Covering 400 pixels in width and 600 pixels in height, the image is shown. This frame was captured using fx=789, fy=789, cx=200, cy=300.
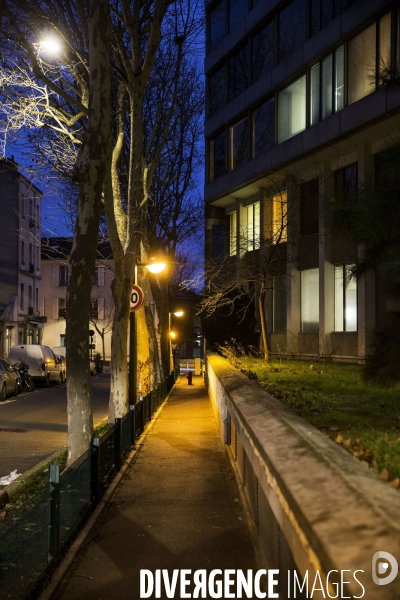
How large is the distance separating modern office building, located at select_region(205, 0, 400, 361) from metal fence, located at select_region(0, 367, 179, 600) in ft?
46.0

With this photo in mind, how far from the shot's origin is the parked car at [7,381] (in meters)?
27.6

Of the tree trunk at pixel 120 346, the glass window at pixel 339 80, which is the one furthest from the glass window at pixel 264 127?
the tree trunk at pixel 120 346

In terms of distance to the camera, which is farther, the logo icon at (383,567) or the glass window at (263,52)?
the glass window at (263,52)

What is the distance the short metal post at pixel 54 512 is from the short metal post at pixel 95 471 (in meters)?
2.35

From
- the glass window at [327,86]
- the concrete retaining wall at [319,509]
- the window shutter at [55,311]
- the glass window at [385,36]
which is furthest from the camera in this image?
the window shutter at [55,311]

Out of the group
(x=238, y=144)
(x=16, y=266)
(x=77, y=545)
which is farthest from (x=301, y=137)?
(x=16, y=266)

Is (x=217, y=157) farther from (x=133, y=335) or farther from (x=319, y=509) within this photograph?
(x=319, y=509)

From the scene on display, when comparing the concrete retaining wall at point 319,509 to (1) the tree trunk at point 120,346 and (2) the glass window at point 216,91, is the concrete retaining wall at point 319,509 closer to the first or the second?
(1) the tree trunk at point 120,346

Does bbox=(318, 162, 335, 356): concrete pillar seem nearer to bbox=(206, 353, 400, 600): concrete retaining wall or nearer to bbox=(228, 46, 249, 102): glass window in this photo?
bbox=(228, 46, 249, 102): glass window

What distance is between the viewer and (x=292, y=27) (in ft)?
101

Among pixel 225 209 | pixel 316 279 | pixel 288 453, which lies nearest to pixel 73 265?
pixel 288 453

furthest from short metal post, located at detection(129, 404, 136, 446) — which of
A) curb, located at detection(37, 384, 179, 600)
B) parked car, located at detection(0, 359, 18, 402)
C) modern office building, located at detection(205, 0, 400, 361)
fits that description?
parked car, located at detection(0, 359, 18, 402)

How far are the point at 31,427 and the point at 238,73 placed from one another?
22121 mm

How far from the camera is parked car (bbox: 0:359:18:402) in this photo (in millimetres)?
27641
